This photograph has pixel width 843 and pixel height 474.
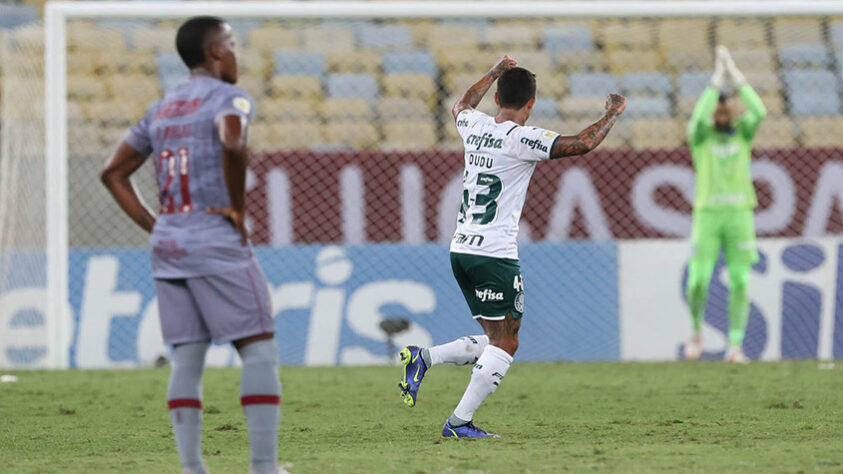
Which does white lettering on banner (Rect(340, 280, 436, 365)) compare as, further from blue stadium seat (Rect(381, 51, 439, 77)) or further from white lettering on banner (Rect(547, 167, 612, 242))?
blue stadium seat (Rect(381, 51, 439, 77))

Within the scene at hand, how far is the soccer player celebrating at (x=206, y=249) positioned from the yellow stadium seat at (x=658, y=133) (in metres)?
8.81

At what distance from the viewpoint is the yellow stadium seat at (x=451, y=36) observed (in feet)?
47.3

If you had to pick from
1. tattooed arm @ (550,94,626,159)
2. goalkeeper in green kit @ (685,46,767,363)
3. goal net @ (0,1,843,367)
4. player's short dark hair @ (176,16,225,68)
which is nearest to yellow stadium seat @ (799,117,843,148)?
goal net @ (0,1,843,367)

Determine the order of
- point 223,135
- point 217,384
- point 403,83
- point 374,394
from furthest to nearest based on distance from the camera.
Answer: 1. point 403,83
2. point 217,384
3. point 374,394
4. point 223,135

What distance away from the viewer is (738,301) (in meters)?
11.1

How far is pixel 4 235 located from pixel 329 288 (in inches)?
120

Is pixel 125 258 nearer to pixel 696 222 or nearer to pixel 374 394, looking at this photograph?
pixel 374 394

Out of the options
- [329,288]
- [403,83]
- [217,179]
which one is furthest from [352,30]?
[217,179]

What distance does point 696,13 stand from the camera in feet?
40.4

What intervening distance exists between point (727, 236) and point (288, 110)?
193 inches

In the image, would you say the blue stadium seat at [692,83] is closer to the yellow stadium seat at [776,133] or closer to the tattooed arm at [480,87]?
the yellow stadium seat at [776,133]

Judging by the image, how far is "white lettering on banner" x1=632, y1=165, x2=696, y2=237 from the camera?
12.4 m

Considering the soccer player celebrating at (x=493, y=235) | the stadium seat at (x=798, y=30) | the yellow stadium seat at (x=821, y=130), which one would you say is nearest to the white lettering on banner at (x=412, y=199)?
the yellow stadium seat at (x=821, y=130)

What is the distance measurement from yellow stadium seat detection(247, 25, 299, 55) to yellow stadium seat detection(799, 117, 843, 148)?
217 inches
